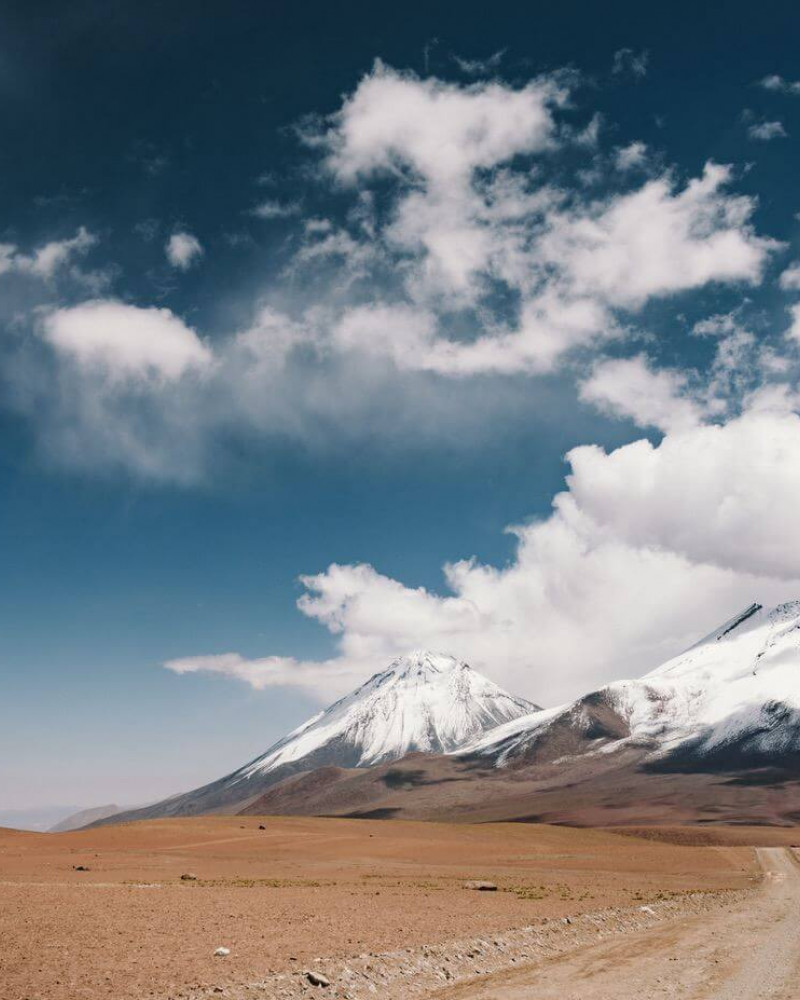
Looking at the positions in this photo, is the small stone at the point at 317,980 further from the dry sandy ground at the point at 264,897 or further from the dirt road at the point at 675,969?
the dirt road at the point at 675,969

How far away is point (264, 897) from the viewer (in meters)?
36.8

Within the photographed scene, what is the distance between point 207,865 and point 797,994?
48989 mm

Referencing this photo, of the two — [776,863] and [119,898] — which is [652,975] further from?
[776,863]

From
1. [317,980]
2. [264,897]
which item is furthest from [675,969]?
[264,897]

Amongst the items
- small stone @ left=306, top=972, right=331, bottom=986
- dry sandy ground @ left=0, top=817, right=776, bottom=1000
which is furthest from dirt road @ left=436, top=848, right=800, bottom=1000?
dry sandy ground @ left=0, top=817, right=776, bottom=1000

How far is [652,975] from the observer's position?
20.7 m

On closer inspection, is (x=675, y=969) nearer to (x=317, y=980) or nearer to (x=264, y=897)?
(x=317, y=980)

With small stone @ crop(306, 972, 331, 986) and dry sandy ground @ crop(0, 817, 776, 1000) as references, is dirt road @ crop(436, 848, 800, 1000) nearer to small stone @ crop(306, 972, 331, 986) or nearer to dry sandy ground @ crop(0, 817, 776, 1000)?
small stone @ crop(306, 972, 331, 986)

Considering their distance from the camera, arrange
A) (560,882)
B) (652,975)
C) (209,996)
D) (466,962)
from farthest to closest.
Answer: (560,882), (466,962), (652,975), (209,996)

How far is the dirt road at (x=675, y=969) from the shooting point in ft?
61.4

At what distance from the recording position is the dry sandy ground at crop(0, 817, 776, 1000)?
20.5m

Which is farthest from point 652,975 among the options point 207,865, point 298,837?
point 298,837

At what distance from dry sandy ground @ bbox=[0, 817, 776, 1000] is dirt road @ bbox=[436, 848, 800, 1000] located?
4.75 meters

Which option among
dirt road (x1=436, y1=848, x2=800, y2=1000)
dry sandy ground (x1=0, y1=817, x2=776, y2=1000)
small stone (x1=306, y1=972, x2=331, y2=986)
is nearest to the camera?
dirt road (x1=436, y1=848, x2=800, y2=1000)
